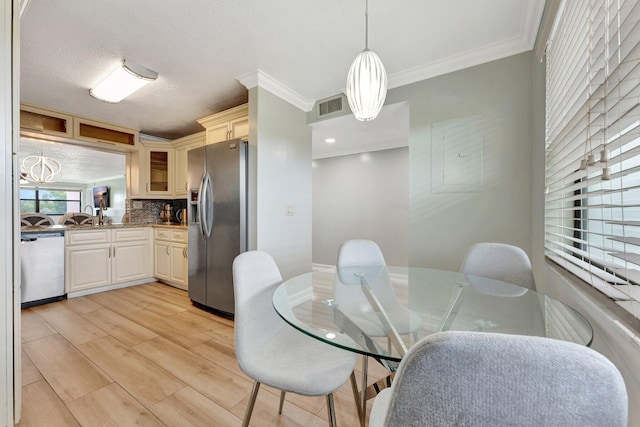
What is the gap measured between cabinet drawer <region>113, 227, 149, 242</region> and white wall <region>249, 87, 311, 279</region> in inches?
89.1

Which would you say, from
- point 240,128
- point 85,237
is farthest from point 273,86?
point 85,237

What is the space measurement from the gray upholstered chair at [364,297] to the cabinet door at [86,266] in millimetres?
3291

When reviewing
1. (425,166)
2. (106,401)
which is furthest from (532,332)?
(106,401)

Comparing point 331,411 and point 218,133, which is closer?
point 331,411

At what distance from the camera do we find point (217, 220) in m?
2.69

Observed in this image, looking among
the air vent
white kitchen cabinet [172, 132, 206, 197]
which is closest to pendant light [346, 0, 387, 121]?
the air vent

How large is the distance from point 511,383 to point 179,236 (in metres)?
3.79

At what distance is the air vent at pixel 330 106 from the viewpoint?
2.93 m

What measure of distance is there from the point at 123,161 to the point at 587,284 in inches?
207

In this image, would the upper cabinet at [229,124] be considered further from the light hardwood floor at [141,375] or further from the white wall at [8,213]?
the light hardwood floor at [141,375]

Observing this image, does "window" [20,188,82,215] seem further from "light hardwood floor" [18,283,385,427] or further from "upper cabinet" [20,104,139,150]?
"light hardwood floor" [18,283,385,427]

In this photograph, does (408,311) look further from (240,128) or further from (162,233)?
(162,233)

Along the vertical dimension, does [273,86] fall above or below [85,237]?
above

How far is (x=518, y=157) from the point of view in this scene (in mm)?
2031
